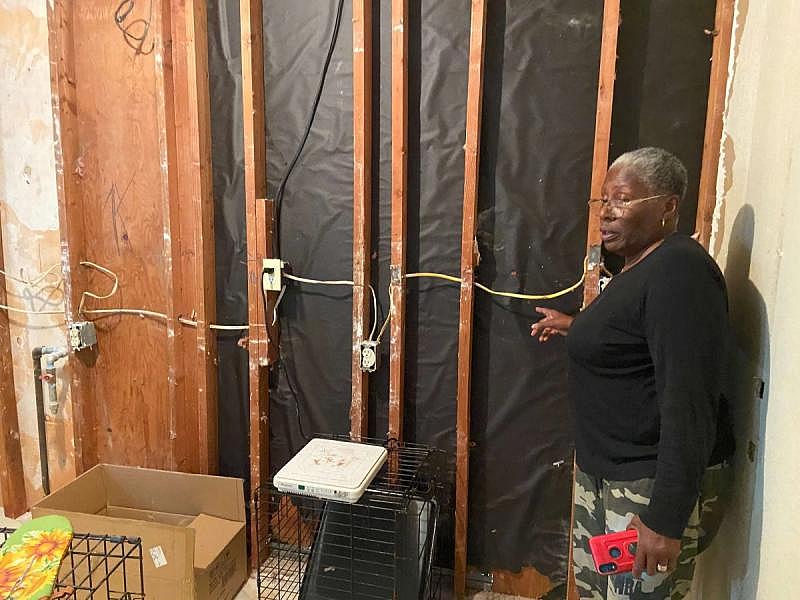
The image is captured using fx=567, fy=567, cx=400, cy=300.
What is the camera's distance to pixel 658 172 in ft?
4.39

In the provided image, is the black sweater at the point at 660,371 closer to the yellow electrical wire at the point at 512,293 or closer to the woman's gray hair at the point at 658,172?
the woman's gray hair at the point at 658,172

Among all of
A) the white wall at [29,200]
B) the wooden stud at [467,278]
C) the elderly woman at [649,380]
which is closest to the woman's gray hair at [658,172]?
the elderly woman at [649,380]

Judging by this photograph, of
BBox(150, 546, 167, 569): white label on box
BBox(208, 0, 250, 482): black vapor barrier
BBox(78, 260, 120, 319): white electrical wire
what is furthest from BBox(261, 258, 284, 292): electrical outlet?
BBox(150, 546, 167, 569): white label on box

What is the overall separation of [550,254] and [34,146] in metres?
2.21

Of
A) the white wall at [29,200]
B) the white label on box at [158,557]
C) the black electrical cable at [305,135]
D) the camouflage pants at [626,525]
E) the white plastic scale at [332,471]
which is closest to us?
the camouflage pants at [626,525]

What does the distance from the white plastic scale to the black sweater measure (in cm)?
75

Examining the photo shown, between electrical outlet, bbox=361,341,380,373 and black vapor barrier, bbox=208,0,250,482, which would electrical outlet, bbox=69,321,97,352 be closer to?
black vapor barrier, bbox=208,0,250,482

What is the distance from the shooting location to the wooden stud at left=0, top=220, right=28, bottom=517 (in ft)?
8.46

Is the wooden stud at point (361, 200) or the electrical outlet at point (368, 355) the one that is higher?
the wooden stud at point (361, 200)

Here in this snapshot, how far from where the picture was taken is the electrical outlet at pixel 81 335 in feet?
7.88

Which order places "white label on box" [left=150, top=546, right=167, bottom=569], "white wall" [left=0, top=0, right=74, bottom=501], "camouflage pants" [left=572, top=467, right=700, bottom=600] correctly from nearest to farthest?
1. "camouflage pants" [left=572, top=467, right=700, bottom=600]
2. "white label on box" [left=150, top=546, right=167, bottom=569]
3. "white wall" [left=0, top=0, right=74, bottom=501]

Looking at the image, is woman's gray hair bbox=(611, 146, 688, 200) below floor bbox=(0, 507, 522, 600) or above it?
above

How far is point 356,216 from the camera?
6.93ft

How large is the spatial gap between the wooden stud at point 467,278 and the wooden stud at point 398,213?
0.73 feet
